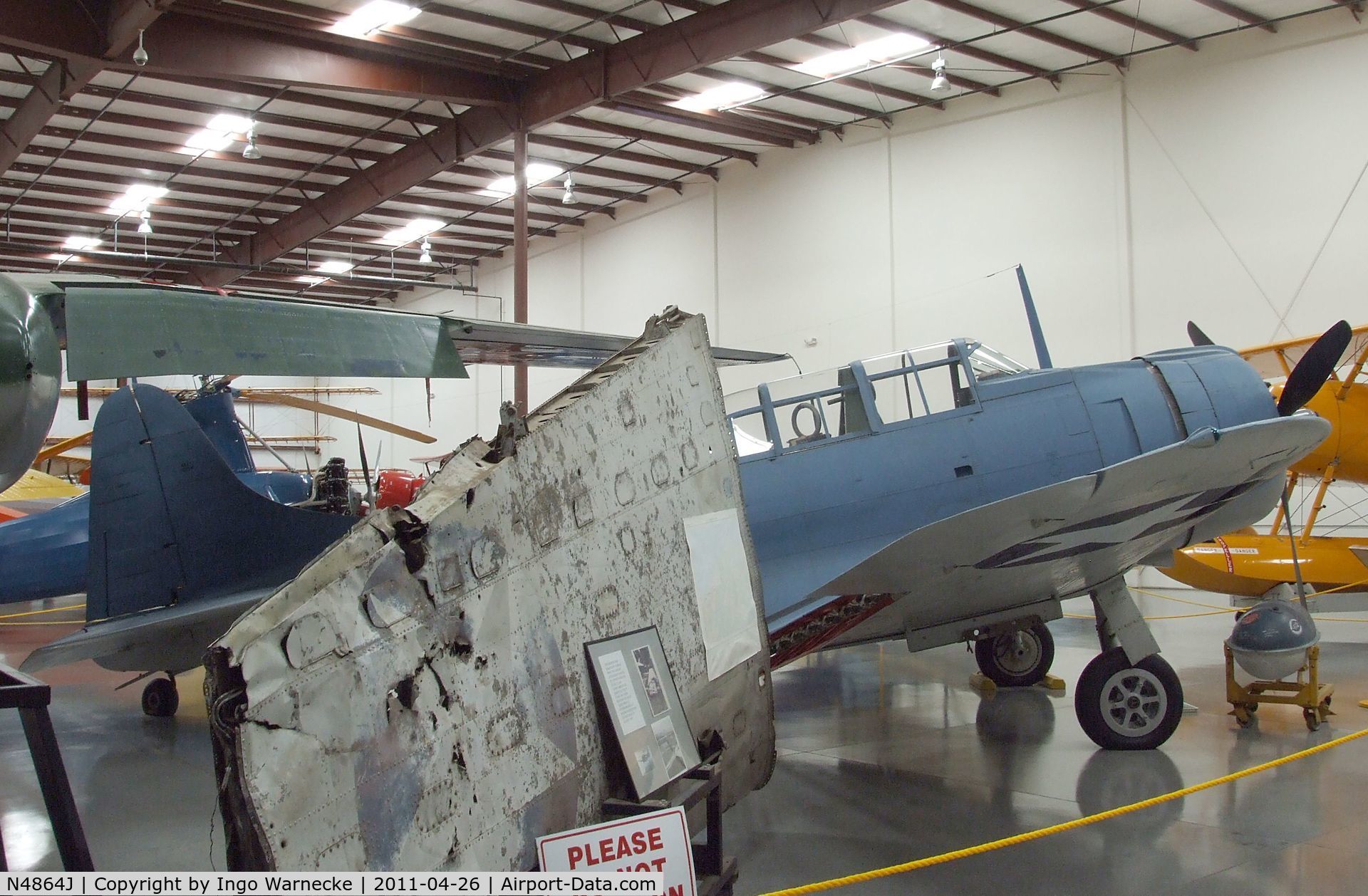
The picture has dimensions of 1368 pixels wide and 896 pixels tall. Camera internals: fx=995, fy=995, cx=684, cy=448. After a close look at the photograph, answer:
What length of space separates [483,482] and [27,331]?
3.17 ft

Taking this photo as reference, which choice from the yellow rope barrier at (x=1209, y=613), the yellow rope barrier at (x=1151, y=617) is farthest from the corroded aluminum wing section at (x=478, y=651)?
the yellow rope barrier at (x=1151, y=617)

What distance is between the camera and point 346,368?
13.2 ft

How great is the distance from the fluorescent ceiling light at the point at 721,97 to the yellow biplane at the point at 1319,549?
25.2ft

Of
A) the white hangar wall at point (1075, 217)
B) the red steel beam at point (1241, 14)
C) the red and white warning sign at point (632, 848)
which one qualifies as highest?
the red steel beam at point (1241, 14)

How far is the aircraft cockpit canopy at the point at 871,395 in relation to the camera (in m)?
5.60

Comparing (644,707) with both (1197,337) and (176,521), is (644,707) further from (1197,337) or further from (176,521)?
(1197,337)

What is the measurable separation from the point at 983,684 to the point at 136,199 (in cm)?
1785


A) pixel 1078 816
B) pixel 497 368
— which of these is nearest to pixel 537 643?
pixel 1078 816

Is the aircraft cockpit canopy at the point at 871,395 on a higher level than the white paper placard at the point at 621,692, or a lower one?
higher

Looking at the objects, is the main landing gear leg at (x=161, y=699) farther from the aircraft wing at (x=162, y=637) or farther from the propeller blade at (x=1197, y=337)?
the propeller blade at (x=1197, y=337)

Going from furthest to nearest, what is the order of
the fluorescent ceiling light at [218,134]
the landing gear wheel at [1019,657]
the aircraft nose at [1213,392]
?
the fluorescent ceiling light at [218,134] < the landing gear wheel at [1019,657] < the aircraft nose at [1213,392]

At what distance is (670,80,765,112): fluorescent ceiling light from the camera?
46.1 ft

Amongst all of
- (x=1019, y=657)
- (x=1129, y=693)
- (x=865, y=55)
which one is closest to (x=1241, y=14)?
(x=865, y=55)

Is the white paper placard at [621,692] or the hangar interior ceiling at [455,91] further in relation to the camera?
the hangar interior ceiling at [455,91]
